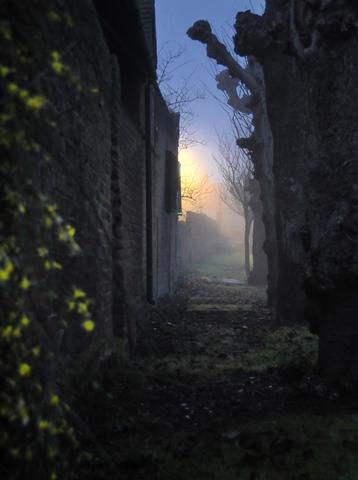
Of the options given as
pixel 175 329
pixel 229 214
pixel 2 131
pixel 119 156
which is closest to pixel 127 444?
pixel 2 131

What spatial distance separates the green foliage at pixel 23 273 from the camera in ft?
5.81

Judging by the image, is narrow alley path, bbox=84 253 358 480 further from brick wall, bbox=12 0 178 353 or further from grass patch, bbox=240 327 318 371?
brick wall, bbox=12 0 178 353

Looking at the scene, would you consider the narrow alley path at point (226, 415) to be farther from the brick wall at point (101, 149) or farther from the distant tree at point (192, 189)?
the distant tree at point (192, 189)

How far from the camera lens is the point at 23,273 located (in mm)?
1982

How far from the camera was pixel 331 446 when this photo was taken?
10.4ft

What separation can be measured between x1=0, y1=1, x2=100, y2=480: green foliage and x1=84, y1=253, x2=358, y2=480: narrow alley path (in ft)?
→ 2.85

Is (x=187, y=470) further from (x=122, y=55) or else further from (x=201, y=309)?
(x=201, y=309)

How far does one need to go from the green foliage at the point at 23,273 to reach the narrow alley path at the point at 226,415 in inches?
34.2

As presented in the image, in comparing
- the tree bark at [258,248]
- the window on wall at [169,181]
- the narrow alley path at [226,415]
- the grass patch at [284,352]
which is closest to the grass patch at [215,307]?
the window on wall at [169,181]

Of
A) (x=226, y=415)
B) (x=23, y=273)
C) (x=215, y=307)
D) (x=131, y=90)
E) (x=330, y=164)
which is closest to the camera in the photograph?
(x=23, y=273)

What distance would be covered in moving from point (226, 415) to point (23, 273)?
2.63m

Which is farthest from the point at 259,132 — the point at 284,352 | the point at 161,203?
the point at 284,352

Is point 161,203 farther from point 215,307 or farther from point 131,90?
point 131,90

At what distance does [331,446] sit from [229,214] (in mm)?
82780
